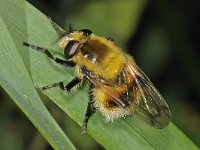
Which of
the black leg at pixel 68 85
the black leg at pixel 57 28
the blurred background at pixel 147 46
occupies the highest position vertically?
the black leg at pixel 57 28

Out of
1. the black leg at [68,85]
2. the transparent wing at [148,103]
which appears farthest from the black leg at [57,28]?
the transparent wing at [148,103]

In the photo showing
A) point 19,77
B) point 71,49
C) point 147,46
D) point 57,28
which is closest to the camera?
point 19,77

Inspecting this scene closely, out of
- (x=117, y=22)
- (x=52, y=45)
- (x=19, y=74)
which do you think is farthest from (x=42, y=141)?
(x=19, y=74)

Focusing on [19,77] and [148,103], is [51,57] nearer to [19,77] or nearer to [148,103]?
[19,77]

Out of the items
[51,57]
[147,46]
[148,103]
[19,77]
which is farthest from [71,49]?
[147,46]

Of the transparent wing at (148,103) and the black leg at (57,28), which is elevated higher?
the black leg at (57,28)

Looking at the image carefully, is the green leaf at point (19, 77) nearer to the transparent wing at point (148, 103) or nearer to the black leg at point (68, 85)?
the black leg at point (68, 85)
